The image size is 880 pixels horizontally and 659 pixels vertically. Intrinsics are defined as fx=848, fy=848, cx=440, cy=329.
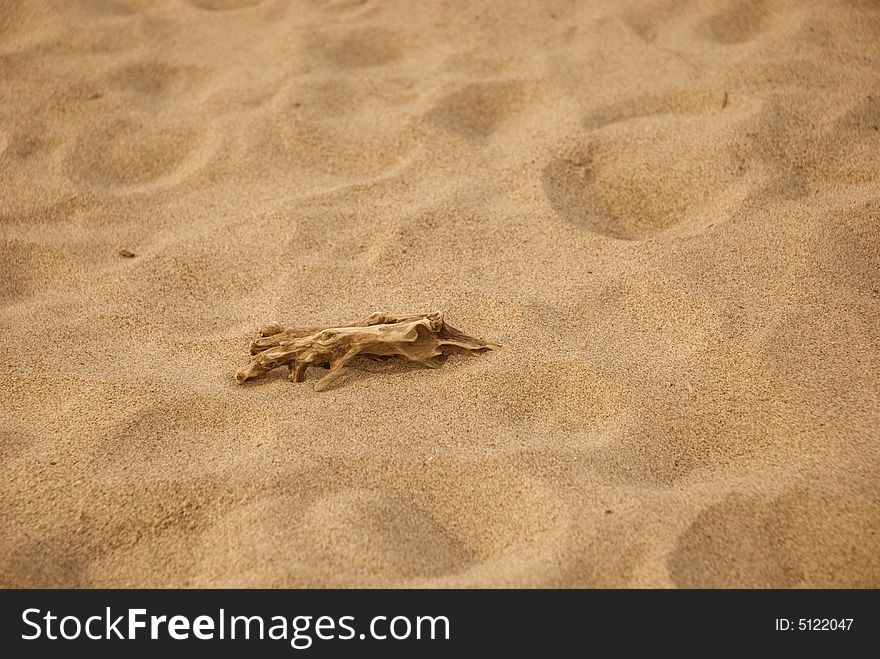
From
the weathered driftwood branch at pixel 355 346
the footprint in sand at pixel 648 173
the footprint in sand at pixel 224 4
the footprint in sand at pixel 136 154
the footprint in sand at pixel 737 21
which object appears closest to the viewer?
the weathered driftwood branch at pixel 355 346

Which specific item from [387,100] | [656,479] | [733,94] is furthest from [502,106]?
[656,479]

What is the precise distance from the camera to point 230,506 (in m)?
1.44

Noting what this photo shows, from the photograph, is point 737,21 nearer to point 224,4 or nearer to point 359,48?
point 359,48

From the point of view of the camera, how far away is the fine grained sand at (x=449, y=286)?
54.9 inches

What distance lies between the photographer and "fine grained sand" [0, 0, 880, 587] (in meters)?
1.39

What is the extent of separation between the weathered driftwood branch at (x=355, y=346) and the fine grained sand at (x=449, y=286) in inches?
1.5

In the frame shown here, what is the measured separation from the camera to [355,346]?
5.59 ft

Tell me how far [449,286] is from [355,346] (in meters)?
0.33

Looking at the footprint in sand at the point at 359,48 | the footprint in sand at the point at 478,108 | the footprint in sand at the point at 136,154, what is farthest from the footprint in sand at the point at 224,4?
the footprint in sand at the point at 478,108

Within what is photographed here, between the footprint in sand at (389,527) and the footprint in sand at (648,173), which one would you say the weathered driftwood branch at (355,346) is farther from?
the footprint in sand at (648,173)

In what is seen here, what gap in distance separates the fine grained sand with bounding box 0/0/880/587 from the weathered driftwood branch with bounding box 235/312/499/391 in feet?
0.12

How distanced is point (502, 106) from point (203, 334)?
46.3 inches
